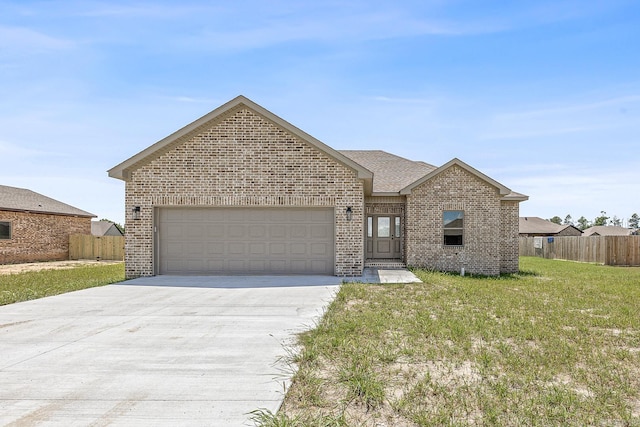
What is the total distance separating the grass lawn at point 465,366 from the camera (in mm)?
3979

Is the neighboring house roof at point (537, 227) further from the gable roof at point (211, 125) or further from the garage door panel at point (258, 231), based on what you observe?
the garage door panel at point (258, 231)

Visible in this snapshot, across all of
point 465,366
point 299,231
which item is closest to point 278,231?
point 299,231

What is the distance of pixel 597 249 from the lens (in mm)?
26375

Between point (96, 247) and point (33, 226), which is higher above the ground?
point (33, 226)

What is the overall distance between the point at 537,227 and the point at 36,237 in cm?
4899

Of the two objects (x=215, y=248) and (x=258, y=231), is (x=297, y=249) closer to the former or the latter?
(x=258, y=231)

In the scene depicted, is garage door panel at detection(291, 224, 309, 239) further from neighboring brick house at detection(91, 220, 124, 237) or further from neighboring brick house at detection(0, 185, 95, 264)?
neighboring brick house at detection(91, 220, 124, 237)

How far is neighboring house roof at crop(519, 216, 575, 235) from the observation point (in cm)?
4976

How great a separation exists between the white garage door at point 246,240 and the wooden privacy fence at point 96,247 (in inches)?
599

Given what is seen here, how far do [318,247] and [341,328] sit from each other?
24.3 feet

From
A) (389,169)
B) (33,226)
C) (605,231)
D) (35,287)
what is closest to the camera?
(35,287)

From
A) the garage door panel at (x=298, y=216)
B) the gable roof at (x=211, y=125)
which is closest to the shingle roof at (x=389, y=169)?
the gable roof at (x=211, y=125)

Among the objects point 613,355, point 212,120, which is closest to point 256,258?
point 212,120

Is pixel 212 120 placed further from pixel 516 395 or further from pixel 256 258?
pixel 516 395
